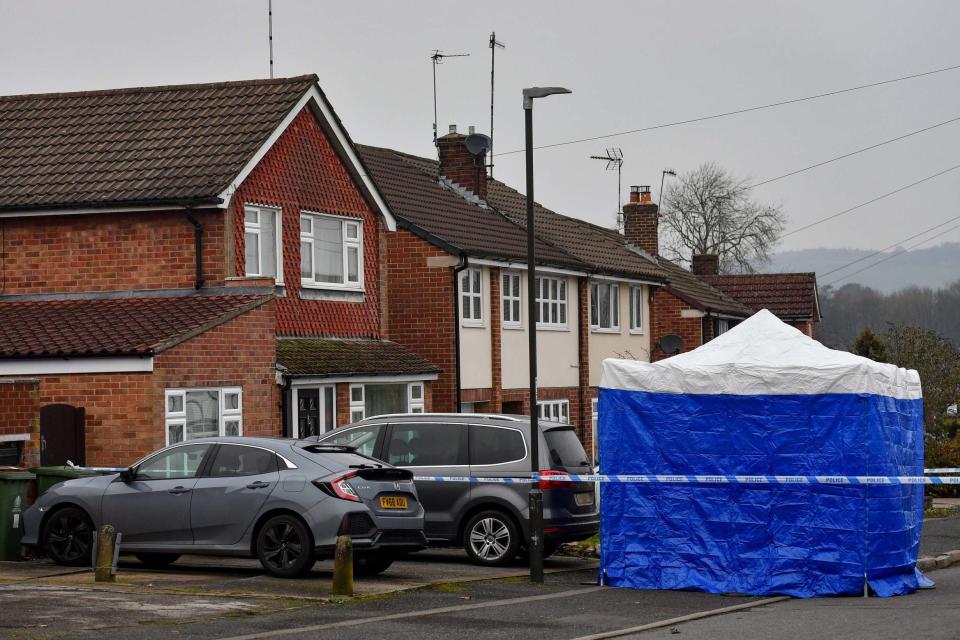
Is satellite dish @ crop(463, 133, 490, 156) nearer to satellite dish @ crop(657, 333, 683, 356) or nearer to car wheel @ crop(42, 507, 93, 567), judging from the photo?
satellite dish @ crop(657, 333, 683, 356)

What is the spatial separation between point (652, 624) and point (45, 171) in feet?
54.1

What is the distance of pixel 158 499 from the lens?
1653 centimetres

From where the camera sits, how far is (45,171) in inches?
1036

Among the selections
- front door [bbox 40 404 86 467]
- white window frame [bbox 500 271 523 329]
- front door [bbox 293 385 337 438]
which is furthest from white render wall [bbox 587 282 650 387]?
front door [bbox 40 404 86 467]

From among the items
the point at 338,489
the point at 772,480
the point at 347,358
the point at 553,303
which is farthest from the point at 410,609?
the point at 553,303

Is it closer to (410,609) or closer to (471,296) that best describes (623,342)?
(471,296)

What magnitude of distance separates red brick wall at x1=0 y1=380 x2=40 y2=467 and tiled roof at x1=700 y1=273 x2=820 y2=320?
3894 centimetres

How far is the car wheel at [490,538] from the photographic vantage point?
727 inches

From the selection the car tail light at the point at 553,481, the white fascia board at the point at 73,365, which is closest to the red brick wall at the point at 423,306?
the white fascia board at the point at 73,365

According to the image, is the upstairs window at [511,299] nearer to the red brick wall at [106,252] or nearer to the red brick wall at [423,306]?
the red brick wall at [423,306]

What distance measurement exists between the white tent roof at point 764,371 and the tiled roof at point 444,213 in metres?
14.5

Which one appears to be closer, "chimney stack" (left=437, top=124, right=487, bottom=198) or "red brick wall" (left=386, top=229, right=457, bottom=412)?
"red brick wall" (left=386, top=229, right=457, bottom=412)

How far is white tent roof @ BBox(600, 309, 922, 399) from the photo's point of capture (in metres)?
15.8

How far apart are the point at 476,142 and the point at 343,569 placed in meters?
→ 23.9
